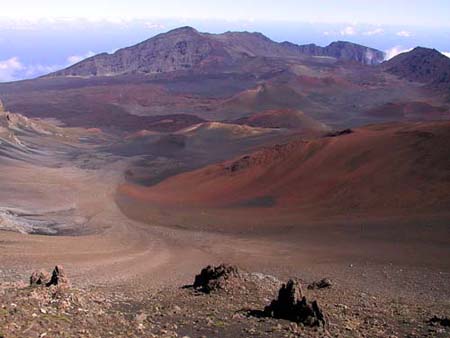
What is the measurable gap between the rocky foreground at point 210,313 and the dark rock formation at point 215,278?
0.02 meters

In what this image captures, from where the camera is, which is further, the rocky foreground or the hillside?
Answer: the hillside

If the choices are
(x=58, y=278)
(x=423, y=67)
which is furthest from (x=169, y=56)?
(x=58, y=278)

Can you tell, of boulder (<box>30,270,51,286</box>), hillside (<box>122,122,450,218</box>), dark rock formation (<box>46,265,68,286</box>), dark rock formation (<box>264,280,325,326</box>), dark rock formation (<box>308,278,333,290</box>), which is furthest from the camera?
hillside (<box>122,122,450,218</box>)

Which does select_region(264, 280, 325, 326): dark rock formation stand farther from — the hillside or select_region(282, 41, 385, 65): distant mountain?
select_region(282, 41, 385, 65): distant mountain

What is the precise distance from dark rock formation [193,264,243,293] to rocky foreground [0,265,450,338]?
24 mm

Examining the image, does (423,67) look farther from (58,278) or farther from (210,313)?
(58,278)

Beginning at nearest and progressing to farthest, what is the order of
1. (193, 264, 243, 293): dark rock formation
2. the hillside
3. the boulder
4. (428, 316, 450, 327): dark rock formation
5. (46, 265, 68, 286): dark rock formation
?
(428, 316, 450, 327): dark rock formation, (46, 265, 68, 286): dark rock formation, the boulder, (193, 264, 243, 293): dark rock formation, the hillside

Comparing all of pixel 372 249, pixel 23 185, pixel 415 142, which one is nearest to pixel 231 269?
pixel 372 249

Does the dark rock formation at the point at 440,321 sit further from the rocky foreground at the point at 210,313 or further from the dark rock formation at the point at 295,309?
the dark rock formation at the point at 295,309

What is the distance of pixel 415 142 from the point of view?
3294 cm

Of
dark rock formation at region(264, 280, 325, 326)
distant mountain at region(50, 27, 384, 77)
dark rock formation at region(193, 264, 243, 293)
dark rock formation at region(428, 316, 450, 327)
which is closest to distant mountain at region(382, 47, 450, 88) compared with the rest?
distant mountain at region(50, 27, 384, 77)

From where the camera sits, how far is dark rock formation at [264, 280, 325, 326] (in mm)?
12284

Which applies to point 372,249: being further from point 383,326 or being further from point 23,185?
point 23,185

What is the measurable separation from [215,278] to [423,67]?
12012 centimetres
